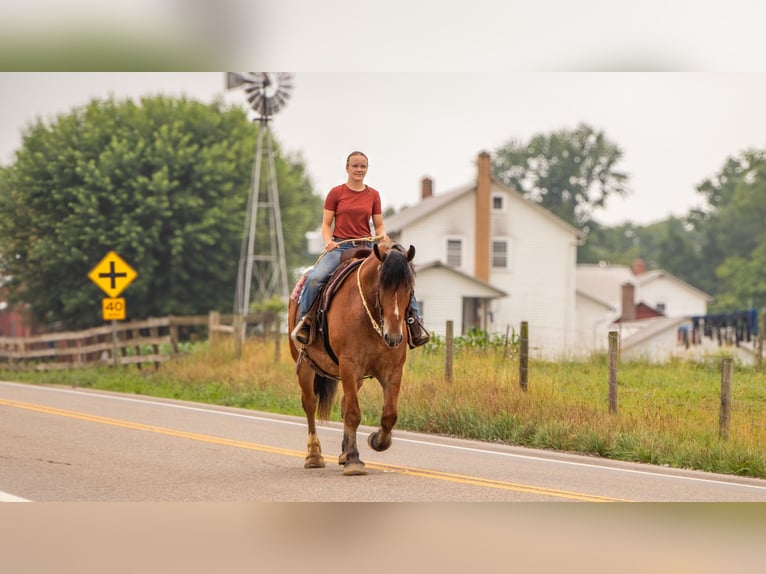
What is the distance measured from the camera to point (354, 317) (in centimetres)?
1027

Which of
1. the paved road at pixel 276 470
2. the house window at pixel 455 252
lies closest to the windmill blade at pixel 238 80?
the paved road at pixel 276 470

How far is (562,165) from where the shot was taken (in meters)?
79.3

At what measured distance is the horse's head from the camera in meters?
9.53

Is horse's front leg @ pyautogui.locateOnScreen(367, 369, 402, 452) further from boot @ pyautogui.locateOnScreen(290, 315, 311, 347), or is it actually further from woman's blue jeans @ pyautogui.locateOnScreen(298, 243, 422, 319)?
woman's blue jeans @ pyautogui.locateOnScreen(298, 243, 422, 319)

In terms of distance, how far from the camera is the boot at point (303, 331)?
11.0 m

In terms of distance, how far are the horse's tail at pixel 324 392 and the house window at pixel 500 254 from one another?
39.3 metres

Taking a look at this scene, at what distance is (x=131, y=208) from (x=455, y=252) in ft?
50.2

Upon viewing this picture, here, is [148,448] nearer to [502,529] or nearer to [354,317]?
[354,317]

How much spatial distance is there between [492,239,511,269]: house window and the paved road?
35682 millimetres

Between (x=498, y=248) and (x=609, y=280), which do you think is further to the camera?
(x=609, y=280)

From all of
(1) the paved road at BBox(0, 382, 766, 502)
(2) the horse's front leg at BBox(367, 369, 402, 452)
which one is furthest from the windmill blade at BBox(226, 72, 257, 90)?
(2) the horse's front leg at BBox(367, 369, 402, 452)

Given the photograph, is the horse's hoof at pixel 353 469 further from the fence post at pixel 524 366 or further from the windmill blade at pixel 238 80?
the windmill blade at pixel 238 80

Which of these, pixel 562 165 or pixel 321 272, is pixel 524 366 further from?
pixel 562 165

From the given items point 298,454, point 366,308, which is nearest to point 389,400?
point 366,308
